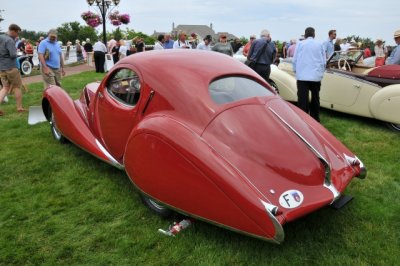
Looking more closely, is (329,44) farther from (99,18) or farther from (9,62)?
(99,18)

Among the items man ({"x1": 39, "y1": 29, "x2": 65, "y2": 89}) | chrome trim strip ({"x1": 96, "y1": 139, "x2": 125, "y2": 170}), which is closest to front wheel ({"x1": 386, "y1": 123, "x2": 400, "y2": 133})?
chrome trim strip ({"x1": 96, "y1": 139, "x2": 125, "y2": 170})

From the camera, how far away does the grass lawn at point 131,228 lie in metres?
2.86

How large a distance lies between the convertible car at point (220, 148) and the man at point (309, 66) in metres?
2.62

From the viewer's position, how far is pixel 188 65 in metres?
3.54

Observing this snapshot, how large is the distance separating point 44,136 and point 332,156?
4627 mm

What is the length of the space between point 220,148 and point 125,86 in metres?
1.72

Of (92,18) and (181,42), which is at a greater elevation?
(92,18)

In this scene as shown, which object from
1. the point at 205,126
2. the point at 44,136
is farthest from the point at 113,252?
the point at 44,136

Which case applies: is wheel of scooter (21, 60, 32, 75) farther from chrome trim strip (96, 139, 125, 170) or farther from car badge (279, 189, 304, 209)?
car badge (279, 189, 304, 209)

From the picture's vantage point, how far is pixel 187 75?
3.41 m

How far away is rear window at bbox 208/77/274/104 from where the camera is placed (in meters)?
3.29

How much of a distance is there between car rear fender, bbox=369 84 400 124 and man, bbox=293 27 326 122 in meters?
0.95

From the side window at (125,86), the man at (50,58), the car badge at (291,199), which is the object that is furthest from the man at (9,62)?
the car badge at (291,199)

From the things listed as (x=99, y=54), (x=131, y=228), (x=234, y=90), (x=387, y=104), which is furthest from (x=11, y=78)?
(x=99, y=54)
